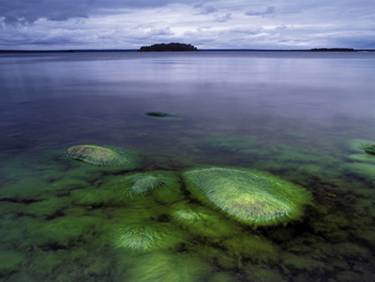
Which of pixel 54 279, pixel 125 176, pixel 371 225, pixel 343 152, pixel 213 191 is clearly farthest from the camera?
pixel 343 152

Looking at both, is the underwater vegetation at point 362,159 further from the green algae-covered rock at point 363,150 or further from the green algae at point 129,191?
the green algae at point 129,191

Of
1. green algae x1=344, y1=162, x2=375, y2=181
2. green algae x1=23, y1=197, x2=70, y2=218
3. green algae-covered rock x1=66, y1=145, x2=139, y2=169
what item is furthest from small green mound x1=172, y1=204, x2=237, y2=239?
green algae x1=344, y1=162, x2=375, y2=181

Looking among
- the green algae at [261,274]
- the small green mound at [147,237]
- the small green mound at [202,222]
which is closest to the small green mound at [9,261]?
the small green mound at [147,237]

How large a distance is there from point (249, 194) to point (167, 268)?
277 centimetres

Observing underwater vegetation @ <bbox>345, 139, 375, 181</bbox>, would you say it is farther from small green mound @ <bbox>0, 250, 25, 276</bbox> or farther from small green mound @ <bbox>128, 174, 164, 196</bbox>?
small green mound @ <bbox>0, 250, 25, 276</bbox>

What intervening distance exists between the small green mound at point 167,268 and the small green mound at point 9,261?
73.0 inches

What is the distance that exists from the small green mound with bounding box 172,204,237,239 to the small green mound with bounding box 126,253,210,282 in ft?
2.67

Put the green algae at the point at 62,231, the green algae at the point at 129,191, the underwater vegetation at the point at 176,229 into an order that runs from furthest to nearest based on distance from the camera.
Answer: the green algae at the point at 129,191, the green algae at the point at 62,231, the underwater vegetation at the point at 176,229

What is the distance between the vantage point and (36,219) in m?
6.51

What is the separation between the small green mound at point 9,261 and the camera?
5.01 metres

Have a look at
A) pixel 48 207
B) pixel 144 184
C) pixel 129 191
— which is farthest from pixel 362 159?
pixel 48 207

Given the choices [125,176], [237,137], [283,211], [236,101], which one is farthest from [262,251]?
[236,101]

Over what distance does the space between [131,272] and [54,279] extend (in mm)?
1175

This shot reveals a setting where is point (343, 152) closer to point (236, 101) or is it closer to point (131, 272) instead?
point (131, 272)
